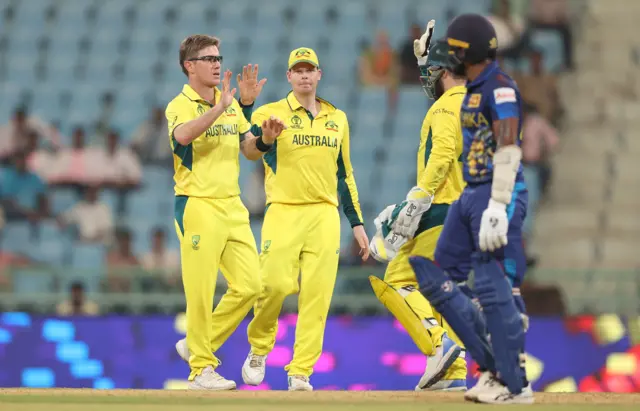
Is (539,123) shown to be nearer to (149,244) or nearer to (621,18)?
(621,18)

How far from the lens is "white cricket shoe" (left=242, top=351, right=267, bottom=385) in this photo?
7.91m

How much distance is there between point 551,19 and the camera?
15070mm

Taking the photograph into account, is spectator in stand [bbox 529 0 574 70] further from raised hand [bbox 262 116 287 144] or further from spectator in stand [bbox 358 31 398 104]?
raised hand [bbox 262 116 287 144]

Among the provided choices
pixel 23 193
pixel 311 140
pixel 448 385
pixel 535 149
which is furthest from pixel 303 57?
pixel 23 193

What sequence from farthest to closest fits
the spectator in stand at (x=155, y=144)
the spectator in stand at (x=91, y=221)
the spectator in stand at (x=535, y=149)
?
the spectator in stand at (x=155, y=144) → the spectator in stand at (x=535, y=149) → the spectator in stand at (x=91, y=221)

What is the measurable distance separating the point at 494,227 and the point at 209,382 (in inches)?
89.6

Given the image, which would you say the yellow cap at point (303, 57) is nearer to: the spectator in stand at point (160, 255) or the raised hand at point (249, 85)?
the raised hand at point (249, 85)

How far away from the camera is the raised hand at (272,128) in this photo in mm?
7570

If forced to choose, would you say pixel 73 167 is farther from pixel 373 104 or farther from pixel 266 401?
pixel 266 401

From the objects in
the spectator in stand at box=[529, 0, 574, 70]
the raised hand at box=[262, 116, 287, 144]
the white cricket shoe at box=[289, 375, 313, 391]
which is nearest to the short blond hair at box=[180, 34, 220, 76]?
the raised hand at box=[262, 116, 287, 144]

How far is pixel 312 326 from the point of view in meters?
7.85

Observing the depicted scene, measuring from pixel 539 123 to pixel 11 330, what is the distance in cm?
600

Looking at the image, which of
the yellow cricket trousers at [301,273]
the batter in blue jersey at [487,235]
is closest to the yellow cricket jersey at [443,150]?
the yellow cricket trousers at [301,273]

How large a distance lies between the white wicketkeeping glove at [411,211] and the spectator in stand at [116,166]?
6355 mm
